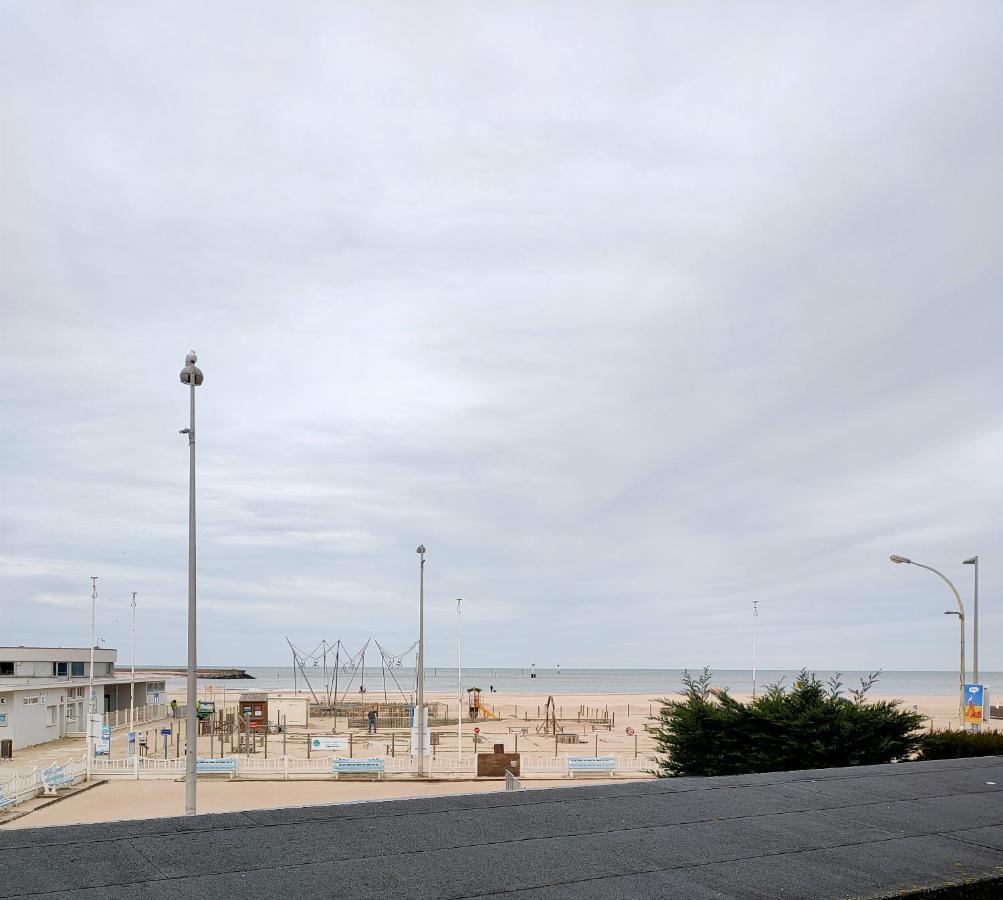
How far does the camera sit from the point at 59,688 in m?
51.3

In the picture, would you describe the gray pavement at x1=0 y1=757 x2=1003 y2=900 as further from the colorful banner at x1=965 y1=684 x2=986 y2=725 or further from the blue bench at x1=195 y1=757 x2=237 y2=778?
the blue bench at x1=195 y1=757 x2=237 y2=778

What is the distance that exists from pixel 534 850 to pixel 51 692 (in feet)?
161

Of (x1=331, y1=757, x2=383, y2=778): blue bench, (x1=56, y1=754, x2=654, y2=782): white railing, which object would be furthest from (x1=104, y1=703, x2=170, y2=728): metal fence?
(x1=331, y1=757, x2=383, y2=778): blue bench

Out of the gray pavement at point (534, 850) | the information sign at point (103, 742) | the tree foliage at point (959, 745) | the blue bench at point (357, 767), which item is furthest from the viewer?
the information sign at point (103, 742)

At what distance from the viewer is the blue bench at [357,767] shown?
1296 inches

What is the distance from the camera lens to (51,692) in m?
50.3

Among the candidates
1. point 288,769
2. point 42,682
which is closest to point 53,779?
point 288,769

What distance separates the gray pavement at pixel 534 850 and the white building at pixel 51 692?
41.6m

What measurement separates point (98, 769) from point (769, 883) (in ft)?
106

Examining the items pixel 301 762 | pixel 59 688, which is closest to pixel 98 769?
pixel 301 762

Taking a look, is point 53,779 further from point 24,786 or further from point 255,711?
point 255,711

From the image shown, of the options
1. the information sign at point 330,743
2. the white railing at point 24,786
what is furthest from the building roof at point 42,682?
the information sign at point 330,743

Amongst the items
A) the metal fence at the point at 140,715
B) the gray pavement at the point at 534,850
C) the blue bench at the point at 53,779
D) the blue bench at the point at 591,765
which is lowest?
the metal fence at the point at 140,715

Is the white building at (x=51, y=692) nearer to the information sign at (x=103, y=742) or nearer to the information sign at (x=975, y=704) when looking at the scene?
the information sign at (x=103, y=742)
